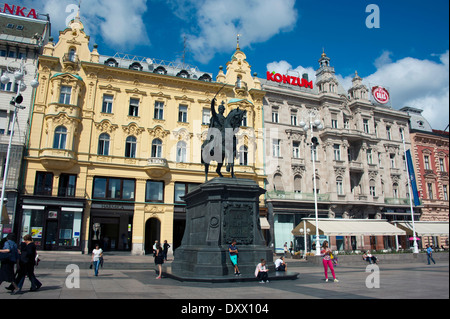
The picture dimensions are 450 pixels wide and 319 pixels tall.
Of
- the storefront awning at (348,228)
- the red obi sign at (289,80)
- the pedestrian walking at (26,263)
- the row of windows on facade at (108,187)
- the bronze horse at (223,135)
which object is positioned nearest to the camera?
the pedestrian walking at (26,263)

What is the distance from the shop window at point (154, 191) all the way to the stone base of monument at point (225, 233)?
1979 centimetres

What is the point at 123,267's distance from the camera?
2056 centimetres

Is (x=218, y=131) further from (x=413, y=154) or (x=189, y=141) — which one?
(x=413, y=154)

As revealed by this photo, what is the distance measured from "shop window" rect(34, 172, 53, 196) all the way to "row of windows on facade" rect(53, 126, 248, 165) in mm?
2627

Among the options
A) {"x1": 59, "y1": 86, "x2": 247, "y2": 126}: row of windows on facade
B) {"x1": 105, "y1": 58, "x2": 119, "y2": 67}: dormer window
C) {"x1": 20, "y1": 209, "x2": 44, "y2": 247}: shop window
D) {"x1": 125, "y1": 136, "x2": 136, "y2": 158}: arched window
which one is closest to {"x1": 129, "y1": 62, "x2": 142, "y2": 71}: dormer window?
{"x1": 105, "y1": 58, "x2": 119, "y2": 67}: dormer window

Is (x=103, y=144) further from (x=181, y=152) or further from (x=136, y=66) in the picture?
(x=136, y=66)

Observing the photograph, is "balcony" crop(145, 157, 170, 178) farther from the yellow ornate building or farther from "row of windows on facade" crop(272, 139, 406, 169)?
"row of windows on facade" crop(272, 139, 406, 169)

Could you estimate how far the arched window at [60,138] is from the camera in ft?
101

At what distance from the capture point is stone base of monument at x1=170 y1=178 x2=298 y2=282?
1253 centimetres

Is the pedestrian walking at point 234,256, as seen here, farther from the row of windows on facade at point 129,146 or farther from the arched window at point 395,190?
the arched window at point 395,190

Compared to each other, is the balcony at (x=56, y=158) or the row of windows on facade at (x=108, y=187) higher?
the balcony at (x=56, y=158)

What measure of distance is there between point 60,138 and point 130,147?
636 cm

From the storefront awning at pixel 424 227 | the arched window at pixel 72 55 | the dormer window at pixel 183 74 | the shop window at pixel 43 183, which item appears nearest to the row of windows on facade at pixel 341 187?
the storefront awning at pixel 424 227

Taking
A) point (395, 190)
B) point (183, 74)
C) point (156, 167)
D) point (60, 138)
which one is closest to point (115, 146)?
point (156, 167)
